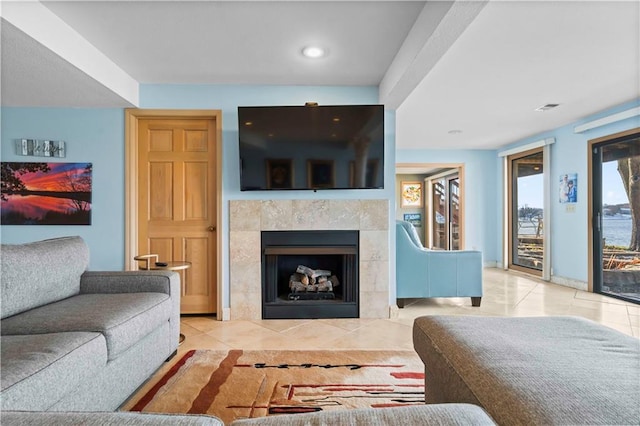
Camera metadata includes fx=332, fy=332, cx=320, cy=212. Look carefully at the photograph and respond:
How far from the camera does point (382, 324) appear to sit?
3094mm

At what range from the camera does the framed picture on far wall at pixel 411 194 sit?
369 inches

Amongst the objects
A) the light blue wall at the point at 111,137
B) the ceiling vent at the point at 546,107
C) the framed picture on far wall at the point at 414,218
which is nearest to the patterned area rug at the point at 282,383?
the light blue wall at the point at 111,137

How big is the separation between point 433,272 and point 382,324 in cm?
94

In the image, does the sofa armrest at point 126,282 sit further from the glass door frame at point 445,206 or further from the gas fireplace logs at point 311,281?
the glass door frame at point 445,206

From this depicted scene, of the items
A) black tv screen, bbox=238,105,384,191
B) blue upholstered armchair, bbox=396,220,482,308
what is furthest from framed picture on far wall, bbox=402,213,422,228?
black tv screen, bbox=238,105,384,191

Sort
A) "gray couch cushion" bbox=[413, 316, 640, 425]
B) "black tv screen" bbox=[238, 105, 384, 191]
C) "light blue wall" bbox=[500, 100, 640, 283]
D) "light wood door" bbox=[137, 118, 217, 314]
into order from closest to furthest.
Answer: "gray couch cushion" bbox=[413, 316, 640, 425]
"black tv screen" bbox=[238, 105, 384, 191]
"light wood door" bbox=[137, 118, 217, 314]
"light blue wall" bbox=[500, 100, 640, 283]

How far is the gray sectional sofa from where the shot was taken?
121 cm

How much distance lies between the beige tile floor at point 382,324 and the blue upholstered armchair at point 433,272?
0.59ft

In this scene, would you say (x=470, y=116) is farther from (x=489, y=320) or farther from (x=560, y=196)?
(x=489, y=320)

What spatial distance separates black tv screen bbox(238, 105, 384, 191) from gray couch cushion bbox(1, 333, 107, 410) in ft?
6.27

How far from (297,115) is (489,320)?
232 centimetres

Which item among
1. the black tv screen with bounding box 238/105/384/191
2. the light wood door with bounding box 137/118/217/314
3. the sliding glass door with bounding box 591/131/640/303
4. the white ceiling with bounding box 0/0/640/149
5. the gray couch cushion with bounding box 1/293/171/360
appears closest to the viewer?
the gray couch cushion with bounding box 1/293/171/360

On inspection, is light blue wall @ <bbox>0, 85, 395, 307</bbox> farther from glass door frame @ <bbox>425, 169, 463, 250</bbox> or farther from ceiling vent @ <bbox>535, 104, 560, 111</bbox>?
glass door frame @ <bbox>425, 169, 463, 250</bbox>

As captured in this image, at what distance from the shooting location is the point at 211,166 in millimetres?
3389
